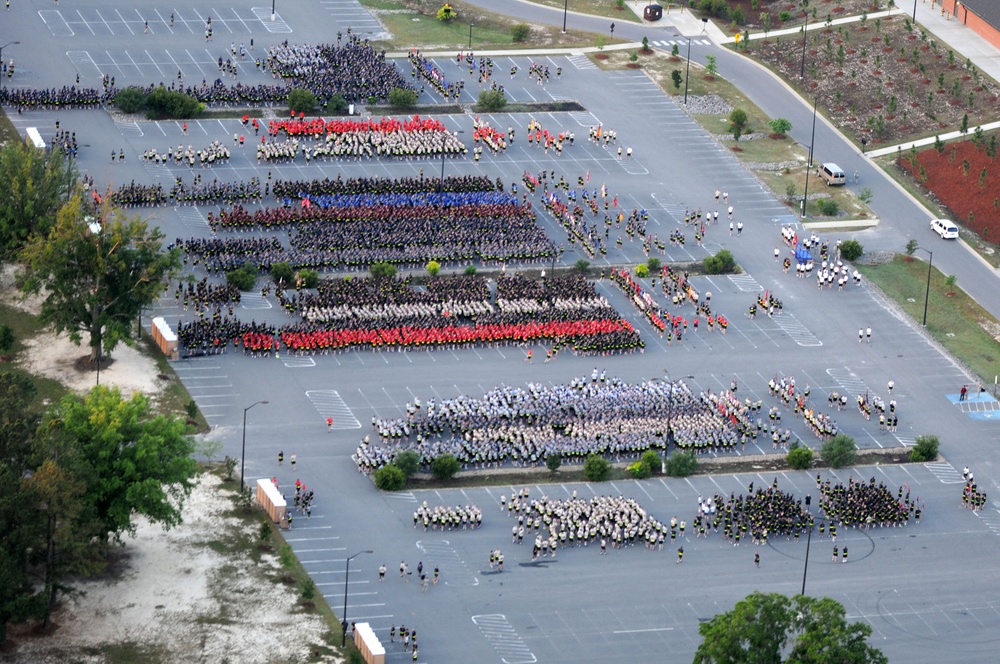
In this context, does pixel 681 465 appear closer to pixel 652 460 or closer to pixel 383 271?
pixel 652 460

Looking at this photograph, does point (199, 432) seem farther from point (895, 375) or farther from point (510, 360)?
point (895, 375)

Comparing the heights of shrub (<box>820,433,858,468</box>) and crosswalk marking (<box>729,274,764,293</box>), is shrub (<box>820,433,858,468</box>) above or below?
below

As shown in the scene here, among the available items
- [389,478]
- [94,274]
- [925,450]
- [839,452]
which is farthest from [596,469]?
[94,274]

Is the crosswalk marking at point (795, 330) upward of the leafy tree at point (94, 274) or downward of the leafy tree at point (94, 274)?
downward

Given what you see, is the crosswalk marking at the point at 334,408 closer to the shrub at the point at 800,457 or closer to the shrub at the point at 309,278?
the shrub at the point at 309,278

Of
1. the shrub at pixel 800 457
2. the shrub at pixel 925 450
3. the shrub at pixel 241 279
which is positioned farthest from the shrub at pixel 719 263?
the shrub at pixel 241 279

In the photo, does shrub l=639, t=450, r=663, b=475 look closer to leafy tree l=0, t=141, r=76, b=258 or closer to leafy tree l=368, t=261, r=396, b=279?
leafy tree l=368, t=261, r=396, b=279

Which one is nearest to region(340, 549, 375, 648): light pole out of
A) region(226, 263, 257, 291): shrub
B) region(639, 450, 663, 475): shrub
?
region(639, 450, 663, 475): shrub
